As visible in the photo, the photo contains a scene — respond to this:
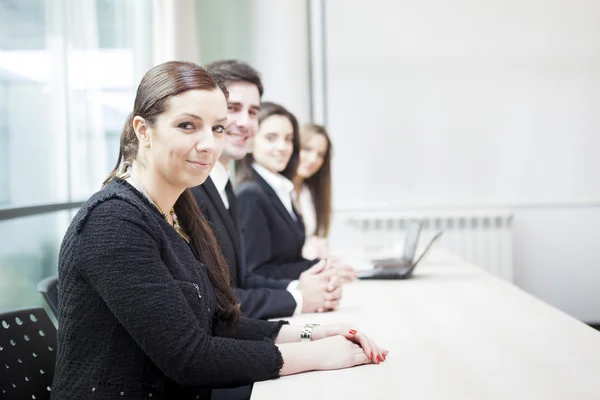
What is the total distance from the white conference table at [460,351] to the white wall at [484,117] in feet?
8.22

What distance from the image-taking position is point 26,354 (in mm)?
1328

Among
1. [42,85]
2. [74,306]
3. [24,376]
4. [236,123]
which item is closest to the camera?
[74,306]

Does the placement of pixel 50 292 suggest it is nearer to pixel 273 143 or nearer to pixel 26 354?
pixel 26 354

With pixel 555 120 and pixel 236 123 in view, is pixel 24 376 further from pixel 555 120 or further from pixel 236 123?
pixel 555 120

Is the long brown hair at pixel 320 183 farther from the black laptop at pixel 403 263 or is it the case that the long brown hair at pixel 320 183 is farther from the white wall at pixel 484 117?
the white wall at pixel 484 117

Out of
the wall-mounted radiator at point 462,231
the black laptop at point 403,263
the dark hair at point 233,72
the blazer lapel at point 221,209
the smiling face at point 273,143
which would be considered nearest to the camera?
the blazer lapel at point 221,209

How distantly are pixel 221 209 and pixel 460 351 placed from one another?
0.84 metres

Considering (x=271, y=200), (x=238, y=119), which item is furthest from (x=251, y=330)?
(x=271, y=200)

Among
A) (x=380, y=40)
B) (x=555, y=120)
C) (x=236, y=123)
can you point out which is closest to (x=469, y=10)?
(x=380, y=40)

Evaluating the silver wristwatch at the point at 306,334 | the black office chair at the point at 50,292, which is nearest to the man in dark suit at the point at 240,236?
the silver wristwatch at the point at 306,334

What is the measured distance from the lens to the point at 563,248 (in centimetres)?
462

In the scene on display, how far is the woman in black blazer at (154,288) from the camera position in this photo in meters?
1.10

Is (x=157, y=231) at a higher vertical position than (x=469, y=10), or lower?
lower

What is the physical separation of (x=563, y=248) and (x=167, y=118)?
3.98 m
